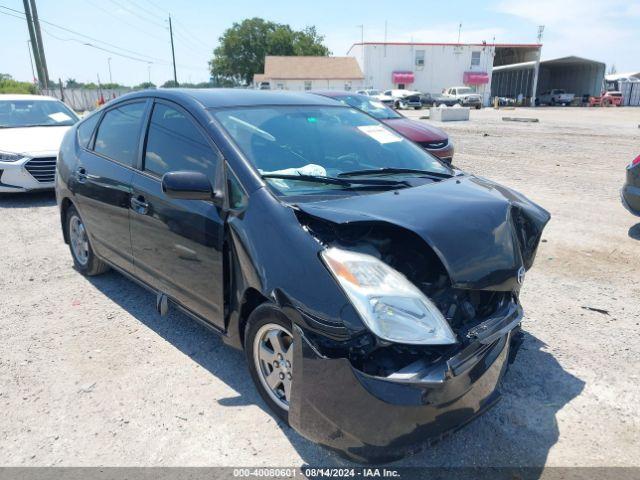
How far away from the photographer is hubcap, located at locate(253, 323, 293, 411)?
257 centimetres

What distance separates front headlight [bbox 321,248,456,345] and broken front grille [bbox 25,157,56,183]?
24.2 feet

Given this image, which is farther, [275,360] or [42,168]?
[42,168]

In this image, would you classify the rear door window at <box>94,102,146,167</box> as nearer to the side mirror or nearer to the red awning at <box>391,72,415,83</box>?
the side mirror

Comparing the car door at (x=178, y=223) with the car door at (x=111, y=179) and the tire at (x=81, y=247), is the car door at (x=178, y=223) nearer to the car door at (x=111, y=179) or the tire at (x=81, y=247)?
the car door at (x=111, y=179)

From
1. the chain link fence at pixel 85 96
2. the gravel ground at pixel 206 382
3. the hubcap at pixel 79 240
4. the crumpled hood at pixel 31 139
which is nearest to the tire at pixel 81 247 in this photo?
the hubcap at pixel 79 240

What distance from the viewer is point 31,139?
27.7 ft

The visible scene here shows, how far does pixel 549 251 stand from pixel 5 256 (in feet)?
20.2

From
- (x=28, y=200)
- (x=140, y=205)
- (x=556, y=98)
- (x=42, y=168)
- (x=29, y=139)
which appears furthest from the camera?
(x=556, y=98)

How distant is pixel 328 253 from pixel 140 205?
1799mm

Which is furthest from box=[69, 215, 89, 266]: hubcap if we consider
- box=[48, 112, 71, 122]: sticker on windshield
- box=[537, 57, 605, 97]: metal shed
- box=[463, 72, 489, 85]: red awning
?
box=[537, 57, 605, 97]: metal shed

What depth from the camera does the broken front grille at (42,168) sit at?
313 inches

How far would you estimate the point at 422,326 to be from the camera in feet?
7.12

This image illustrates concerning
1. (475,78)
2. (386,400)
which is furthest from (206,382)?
(475,78)

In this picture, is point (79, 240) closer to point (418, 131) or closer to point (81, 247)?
point (81, 247)
